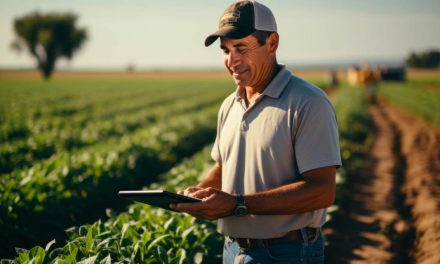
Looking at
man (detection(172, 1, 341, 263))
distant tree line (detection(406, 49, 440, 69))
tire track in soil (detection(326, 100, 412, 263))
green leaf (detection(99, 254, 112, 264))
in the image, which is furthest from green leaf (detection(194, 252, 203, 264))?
distant tree line (detection(406, 49, 440, 69))

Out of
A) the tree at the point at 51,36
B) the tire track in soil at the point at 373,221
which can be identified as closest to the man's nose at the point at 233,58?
the tire track in soil at the point at 373,221

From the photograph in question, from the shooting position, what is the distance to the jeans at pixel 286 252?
2234mm

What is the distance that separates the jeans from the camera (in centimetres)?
223

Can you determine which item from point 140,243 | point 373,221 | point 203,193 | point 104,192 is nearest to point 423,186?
point 373,221

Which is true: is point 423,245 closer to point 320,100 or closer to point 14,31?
point 320,100

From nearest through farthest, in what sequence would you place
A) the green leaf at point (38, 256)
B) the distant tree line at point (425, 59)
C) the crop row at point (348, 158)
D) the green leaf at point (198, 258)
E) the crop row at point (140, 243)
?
the green leaf at point (38, 256) < the crop row at point (140, 243) < the green leaf at point (198, 258) < the crop row at point (348, 158) < the distant tree line at point (425, 59)

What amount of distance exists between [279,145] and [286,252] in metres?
0.54

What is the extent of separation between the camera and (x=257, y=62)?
7.70ft

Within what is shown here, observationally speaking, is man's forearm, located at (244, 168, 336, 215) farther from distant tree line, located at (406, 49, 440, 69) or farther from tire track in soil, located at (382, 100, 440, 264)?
distant tree line, located at (406, 49, 440, 69)

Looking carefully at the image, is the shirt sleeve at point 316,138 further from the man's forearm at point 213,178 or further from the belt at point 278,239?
the man's forearm at point 213,178

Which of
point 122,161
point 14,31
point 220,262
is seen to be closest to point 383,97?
point 122,161

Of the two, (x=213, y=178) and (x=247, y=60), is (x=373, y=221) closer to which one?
(x=213, y=178)

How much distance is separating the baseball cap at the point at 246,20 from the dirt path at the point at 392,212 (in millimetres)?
3912

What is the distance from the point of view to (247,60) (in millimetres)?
2336
